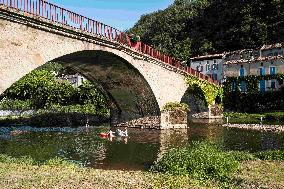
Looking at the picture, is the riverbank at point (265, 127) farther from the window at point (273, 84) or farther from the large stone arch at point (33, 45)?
the window at point (273, 84)

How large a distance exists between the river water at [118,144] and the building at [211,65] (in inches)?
1244

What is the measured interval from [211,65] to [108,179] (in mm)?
60673

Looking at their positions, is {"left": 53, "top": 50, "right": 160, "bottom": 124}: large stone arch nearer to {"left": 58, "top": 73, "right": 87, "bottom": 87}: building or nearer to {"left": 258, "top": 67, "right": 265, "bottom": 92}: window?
{"left": 258, "top": 67, "right": 265, "bottom": 92}: window

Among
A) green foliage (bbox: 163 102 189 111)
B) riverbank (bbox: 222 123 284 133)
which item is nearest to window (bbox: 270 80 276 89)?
riverbank (bbox: 222 123 284 133)

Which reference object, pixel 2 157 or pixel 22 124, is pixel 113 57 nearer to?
pixel 2 157

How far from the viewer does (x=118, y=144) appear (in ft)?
108

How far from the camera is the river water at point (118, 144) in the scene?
25.1 meters

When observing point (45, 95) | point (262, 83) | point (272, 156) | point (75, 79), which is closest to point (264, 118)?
point (262, 83)

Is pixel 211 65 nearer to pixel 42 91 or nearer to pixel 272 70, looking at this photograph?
pixel 272 70

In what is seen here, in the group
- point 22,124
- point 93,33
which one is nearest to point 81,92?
point 22,124

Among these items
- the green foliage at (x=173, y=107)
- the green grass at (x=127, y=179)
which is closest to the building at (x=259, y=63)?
the green foliage at (x=173, y=107)

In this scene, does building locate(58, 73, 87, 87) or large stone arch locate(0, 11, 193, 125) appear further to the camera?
building locate(58, 73, 87, 87)

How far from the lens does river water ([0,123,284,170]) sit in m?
25.1

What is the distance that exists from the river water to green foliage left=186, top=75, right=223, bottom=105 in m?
12.5
